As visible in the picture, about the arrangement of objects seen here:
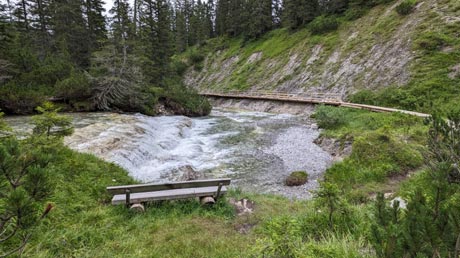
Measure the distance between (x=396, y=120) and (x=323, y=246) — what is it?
41.7ft

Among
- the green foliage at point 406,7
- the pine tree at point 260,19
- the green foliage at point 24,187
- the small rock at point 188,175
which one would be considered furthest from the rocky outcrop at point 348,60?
the green foliage at point 24,187

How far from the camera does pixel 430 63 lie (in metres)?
19.4

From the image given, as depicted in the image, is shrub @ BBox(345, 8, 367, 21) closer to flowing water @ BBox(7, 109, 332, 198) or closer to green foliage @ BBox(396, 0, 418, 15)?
green foliage @ BBox(396, 0, 418, 15)

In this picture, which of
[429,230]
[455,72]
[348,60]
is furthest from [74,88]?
[455,72]

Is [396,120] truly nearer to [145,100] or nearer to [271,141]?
[271,141]

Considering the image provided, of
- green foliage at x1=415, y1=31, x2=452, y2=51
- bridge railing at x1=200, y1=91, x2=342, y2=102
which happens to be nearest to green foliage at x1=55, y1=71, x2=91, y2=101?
bridge railing at x1=200, y1=91, x2=342, y2=102

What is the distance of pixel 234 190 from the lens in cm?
715

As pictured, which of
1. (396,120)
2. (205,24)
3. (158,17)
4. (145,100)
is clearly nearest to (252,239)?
(396,120)

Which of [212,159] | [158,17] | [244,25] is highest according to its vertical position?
[244,25]

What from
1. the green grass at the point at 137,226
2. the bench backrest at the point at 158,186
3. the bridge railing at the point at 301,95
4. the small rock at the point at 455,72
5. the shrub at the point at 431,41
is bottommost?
the green grass at the point at 137,226

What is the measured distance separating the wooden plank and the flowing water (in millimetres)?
2870

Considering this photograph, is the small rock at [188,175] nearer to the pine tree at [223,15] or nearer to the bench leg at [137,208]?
the bench leg at [137,208]

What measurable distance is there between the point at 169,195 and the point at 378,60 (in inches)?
988

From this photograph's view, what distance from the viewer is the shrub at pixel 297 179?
8429 millimetres
